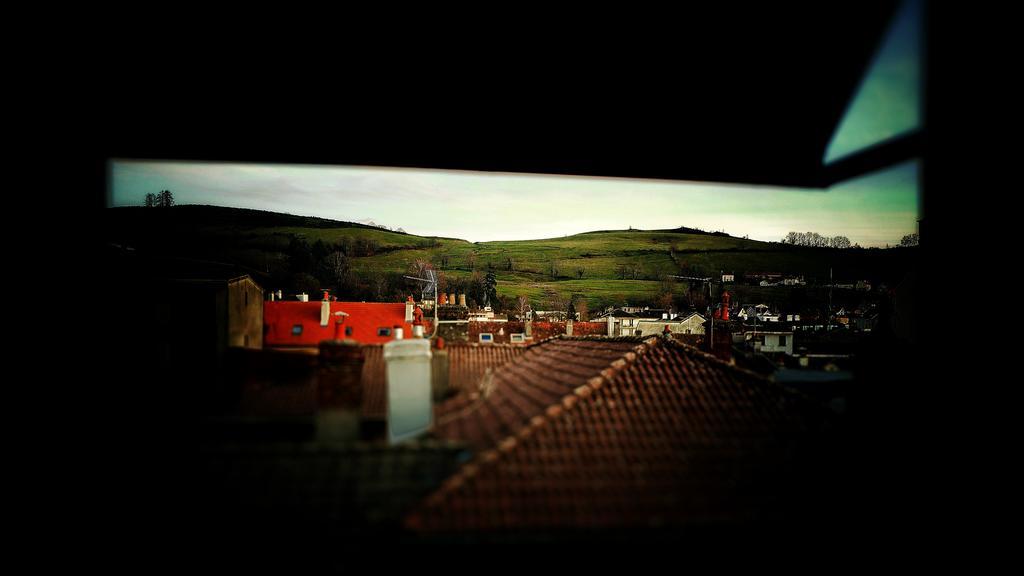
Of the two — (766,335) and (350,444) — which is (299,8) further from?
(766,335)

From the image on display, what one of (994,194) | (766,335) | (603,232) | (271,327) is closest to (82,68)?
(994,194)

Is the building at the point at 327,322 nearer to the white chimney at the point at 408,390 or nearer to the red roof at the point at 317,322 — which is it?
the red roof at the point at 317,322

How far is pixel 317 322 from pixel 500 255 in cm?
4023

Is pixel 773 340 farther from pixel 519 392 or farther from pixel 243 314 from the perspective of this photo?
pixel 519 392

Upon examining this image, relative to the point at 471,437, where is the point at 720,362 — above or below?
above

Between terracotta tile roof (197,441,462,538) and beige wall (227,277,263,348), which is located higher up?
beige wall (227,277,263,348)

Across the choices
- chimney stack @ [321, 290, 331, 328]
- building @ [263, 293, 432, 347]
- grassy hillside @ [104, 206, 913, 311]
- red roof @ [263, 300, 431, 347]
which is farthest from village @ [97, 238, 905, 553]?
chimney stack @ [321, 290, 331, 328]

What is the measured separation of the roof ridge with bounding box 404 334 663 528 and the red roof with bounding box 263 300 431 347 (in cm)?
207

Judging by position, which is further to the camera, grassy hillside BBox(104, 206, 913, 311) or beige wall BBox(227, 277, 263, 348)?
beige wall BBox(227, 277, 263, 348)

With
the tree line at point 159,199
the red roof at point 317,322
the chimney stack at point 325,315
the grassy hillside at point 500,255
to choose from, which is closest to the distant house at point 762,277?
the grassy hillside at point 500,255

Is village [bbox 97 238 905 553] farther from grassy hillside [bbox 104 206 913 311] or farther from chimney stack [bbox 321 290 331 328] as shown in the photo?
chimney stack [bbox 321 290 331 328]

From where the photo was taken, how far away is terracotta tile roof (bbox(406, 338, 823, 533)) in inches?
81.1

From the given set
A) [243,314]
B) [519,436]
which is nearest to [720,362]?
[519,436]

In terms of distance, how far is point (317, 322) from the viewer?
8594mm
